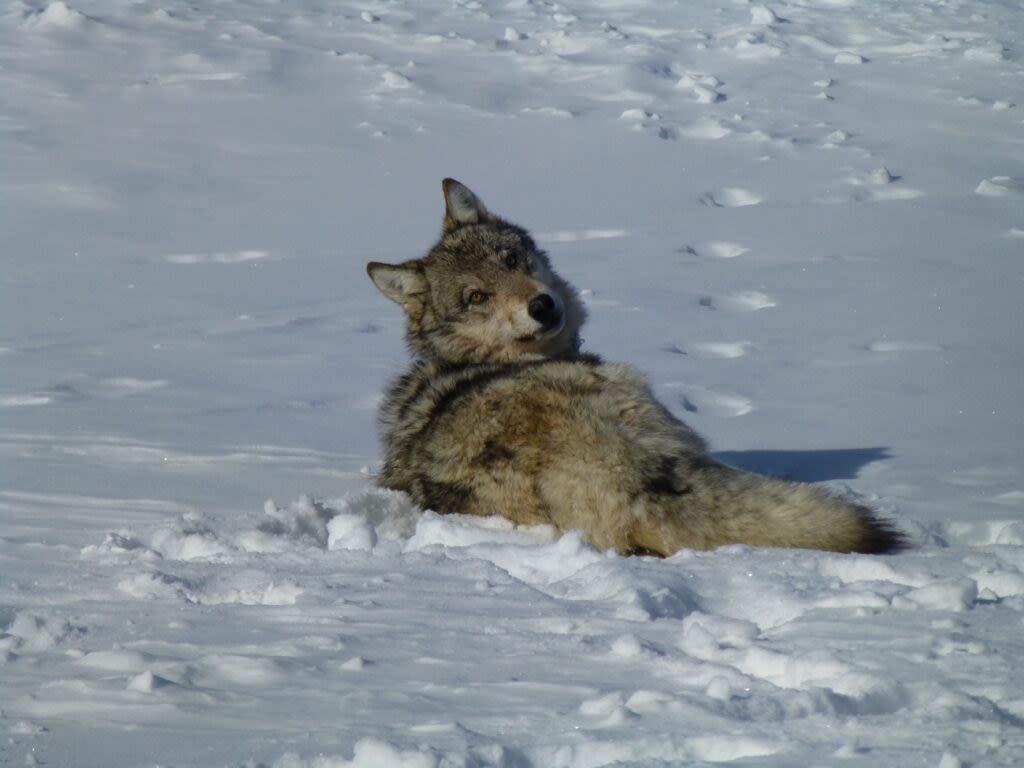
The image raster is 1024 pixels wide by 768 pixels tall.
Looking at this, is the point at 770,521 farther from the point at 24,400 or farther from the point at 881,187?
the point at 881,187

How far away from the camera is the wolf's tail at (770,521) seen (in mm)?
4199

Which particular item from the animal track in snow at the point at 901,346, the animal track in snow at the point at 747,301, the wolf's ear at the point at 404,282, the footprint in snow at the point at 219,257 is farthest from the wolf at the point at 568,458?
the footprint in snow at the point at 219,257

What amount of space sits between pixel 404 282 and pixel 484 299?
43cm

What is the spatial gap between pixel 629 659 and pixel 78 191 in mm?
8896

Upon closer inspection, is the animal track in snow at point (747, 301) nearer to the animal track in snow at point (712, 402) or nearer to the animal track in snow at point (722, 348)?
the animal track in snow at point (722, 348)

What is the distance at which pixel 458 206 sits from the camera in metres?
6.36

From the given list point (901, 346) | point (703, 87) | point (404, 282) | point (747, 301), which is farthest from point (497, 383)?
point (703, 87)

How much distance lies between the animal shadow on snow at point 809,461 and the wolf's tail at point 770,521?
4.53 ft

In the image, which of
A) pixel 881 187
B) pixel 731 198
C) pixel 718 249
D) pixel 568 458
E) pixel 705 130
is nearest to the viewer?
pixel 568 458

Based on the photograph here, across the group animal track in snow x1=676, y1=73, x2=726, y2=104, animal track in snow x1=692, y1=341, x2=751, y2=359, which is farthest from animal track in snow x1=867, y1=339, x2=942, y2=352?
animal track in snow x1=676, y1=73, x2=726, y2=104

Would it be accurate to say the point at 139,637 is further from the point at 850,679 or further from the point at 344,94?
the point at 344,94

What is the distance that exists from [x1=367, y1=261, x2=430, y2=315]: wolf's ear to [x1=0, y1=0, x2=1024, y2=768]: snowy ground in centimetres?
71

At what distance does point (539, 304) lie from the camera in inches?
223

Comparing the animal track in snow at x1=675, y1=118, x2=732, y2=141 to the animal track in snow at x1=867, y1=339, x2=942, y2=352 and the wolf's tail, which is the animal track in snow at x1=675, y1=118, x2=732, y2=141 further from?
the wolf's tail
